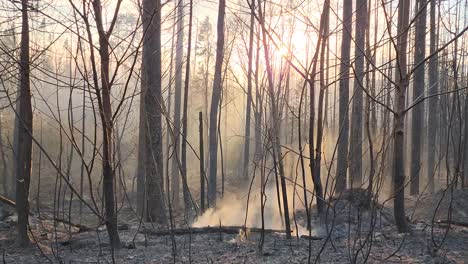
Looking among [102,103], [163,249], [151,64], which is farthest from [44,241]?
[151,64]

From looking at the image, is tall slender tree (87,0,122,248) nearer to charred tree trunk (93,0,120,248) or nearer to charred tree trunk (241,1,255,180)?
charred tree trunk (93,0,120,248)

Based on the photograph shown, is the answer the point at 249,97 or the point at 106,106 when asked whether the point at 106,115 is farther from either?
the point at 249,97

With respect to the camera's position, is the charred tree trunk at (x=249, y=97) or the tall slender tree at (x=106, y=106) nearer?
the tall slender tree at (x=106, y=106)

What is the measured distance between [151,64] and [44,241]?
3.59 meters

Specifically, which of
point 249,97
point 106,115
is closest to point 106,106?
point 106,115

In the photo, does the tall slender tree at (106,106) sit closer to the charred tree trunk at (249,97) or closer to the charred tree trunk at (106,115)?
the charred tree trunk at (106,115)

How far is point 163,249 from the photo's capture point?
17.6 ft

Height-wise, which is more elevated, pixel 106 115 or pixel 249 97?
pixel 249 97

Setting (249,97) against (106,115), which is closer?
(106,115)

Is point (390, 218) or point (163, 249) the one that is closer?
point (163, 249)

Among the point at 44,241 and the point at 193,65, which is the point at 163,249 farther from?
the point at 193,65

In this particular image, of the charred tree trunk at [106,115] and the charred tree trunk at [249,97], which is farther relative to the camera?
the charred tree trunk at [249,97]

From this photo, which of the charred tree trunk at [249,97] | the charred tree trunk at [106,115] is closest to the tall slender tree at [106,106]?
the charred tree trunk at [106,115]

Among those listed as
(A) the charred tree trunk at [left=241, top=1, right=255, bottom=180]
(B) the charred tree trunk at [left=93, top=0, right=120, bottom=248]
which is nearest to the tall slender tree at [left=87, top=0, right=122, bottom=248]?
(B) the charred tree trunk at [left=93, top=0, right=120, bottom=248]
